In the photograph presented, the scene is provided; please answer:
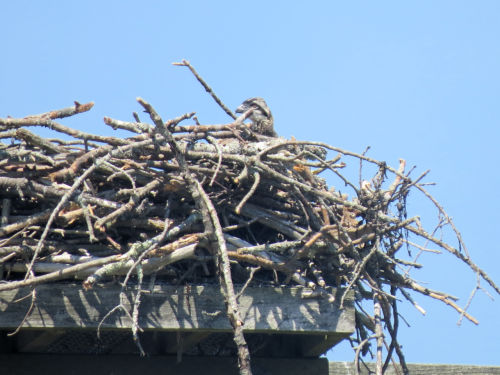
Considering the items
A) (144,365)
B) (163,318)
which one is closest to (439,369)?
(144,365)

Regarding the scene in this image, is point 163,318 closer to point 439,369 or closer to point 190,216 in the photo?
point 190,216

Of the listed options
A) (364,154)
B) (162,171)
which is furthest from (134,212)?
(364,154)

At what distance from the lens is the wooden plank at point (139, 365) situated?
4465 mm

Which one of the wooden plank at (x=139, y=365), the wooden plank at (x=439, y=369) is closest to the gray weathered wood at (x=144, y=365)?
the wooden plank at (x=139, y=365)

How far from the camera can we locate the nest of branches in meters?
4.29

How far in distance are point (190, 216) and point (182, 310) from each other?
456 mm

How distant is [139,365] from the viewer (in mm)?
4566

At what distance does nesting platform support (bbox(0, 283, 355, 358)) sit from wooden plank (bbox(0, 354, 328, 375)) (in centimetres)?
4

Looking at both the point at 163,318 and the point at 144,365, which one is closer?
the point at 163,318

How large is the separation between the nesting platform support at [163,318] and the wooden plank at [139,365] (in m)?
0.04

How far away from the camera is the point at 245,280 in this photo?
4.55 m

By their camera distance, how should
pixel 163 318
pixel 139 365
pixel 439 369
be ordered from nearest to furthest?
pixel 163 318
pixel 139 365
pixel 439 369

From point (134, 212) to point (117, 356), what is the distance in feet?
2.22

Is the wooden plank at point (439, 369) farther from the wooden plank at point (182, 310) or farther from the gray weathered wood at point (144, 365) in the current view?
the wooden plank at point (182, 310)
